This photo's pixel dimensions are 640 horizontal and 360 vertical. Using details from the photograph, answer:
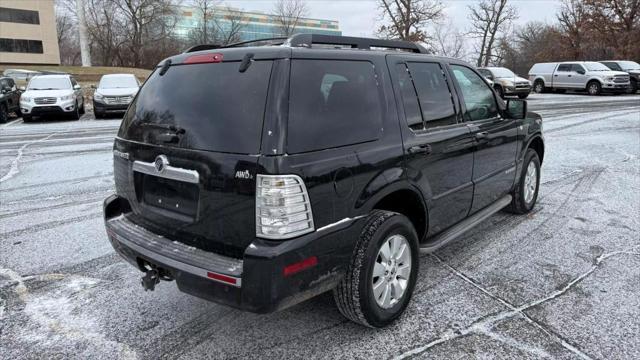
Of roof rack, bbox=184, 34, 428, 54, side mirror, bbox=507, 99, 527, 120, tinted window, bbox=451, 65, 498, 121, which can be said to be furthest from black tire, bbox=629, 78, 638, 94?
roof rack, bbox=184, 34, 428, 54

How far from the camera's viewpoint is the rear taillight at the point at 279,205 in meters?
2.40

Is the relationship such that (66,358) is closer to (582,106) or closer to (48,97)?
(48,97)

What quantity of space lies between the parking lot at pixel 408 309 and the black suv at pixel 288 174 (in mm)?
374

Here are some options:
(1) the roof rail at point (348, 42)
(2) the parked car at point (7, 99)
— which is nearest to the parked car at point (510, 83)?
(2) the parked car at point (7, 99)

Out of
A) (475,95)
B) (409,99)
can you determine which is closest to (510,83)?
(475,95)

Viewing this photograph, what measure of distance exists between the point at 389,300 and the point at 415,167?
93 cm

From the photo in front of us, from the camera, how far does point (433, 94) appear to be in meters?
3.67

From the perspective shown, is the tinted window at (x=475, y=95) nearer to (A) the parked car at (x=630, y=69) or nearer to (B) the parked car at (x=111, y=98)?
(B) the parked car at (x=111, y=98)

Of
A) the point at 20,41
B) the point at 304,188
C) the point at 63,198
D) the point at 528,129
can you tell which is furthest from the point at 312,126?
the point at 20,41

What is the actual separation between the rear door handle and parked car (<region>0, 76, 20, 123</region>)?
16506 mm

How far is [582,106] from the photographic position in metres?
18.5

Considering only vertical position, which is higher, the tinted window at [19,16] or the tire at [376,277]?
the tinted window at [19,16]

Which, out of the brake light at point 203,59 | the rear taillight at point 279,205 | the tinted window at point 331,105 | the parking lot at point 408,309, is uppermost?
the brake light at point 203,59

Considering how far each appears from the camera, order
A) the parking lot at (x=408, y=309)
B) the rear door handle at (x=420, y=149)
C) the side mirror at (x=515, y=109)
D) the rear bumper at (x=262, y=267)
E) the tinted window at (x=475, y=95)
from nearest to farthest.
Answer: the rear bumper at (x=262, y=267) < the parking lot at (x=408, y=309) < the rear door handle at (x=420, y=149) < the tinted window at (x=475, y=95) < the side mirror at (x=515, y=109)
